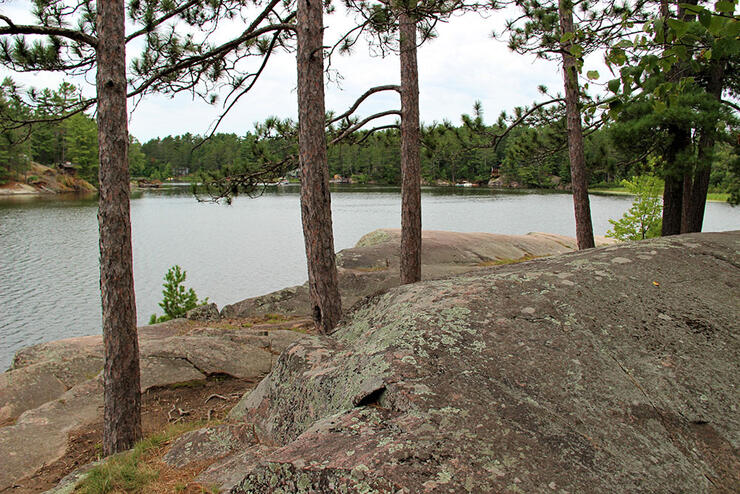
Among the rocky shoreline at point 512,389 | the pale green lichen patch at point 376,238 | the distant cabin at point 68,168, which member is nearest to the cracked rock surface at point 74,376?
the rocky shoreline at point 512,389

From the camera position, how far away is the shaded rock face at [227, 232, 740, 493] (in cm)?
195

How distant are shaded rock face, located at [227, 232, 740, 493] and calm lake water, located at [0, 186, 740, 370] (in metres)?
11.1

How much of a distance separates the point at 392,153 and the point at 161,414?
245 feet

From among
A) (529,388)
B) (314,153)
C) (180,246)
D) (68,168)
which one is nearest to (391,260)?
(314,153)

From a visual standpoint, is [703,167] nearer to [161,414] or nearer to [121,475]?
[161,414]

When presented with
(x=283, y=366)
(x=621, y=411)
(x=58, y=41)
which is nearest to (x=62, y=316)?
(x=58, y=41)

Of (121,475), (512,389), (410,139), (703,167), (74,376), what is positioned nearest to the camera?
(512,389)

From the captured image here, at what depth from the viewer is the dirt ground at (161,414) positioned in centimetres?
434

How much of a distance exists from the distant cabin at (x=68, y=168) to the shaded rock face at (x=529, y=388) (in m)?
70.2

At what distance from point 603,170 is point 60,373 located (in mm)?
10659

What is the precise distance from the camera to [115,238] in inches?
179

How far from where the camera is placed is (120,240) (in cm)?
458

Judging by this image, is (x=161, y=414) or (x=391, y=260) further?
(x=391, y=260)

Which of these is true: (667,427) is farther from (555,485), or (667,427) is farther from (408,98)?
(408,98)
